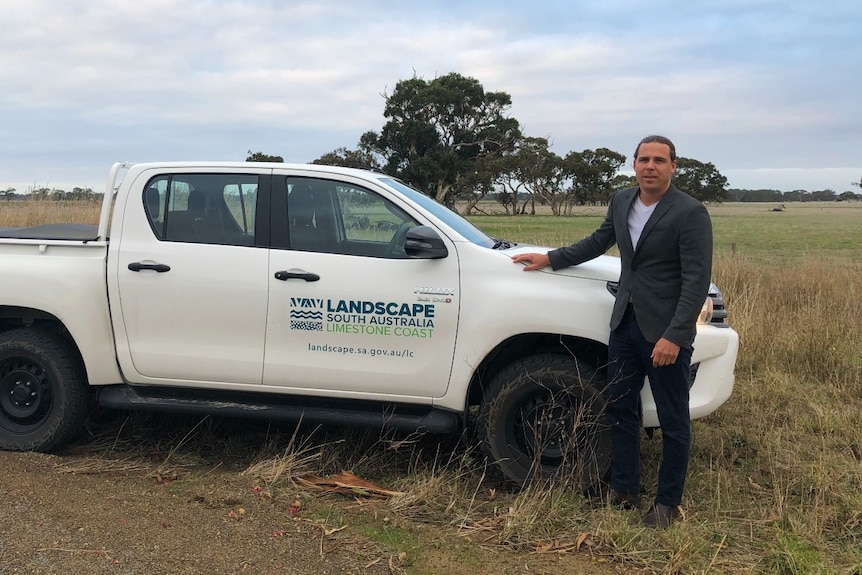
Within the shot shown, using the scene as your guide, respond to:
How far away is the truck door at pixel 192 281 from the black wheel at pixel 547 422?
4.79 ft

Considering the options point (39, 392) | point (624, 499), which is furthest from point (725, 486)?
point (39, 392)

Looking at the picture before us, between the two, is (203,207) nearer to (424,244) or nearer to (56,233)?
(56,233)

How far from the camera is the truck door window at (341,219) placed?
4266 mm

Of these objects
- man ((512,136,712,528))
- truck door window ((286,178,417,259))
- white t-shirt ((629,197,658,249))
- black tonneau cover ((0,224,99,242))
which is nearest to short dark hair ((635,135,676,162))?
man ((512,136,712,528))

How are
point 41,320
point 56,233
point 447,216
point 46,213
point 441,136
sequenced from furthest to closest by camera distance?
point 441,136 < point 46,213 < point 56,233 < point 41,320 < point 447,216

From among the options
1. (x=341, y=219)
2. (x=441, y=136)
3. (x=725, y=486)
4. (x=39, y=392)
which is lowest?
(x=725, y=486)

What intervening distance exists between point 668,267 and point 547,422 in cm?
113

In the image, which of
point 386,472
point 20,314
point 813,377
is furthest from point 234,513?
point 813,377

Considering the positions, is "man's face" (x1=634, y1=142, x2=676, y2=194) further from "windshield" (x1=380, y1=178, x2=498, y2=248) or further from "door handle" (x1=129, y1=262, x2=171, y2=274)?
"door handle" (x1=129, y1=262, x2=171, y2=274)

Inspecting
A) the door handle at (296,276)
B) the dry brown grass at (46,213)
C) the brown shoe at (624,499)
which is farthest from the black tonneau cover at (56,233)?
the dry brown grass at (46,213)

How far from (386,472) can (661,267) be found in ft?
7.08

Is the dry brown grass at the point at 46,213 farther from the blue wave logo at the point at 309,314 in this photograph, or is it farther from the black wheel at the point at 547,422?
the black wheel at the point at 547,422

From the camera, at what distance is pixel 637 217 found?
148 inches

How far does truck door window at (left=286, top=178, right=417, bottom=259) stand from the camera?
168 inches
